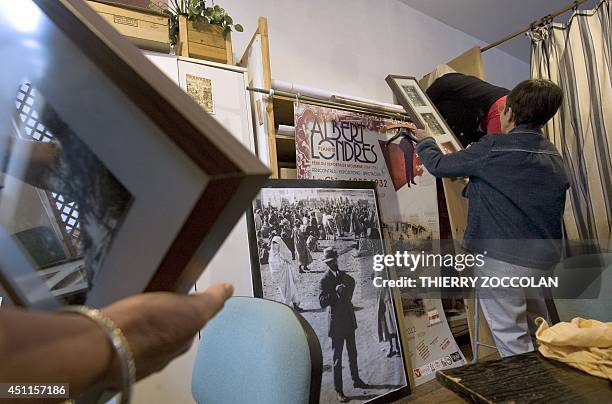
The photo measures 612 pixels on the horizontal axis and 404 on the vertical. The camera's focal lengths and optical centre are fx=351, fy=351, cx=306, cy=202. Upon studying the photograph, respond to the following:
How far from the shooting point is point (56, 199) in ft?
0.90

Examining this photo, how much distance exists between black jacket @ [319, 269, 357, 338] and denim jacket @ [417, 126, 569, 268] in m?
0.66

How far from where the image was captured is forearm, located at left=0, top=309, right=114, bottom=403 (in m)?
0.19

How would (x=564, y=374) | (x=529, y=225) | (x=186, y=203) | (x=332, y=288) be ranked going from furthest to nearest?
(x=332, y=288), (x=529, y=225), (x=564, y=374), (x=186, y=203)

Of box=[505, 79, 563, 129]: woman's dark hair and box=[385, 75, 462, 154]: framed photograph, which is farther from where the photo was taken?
box=[385, 75, 462, 154]: framed photograph

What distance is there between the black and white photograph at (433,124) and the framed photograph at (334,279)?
20.9 inches

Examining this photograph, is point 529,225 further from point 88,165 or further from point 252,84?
point 88,165

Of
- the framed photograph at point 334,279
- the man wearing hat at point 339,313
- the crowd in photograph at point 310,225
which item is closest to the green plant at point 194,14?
the framed photograph at point 334,279

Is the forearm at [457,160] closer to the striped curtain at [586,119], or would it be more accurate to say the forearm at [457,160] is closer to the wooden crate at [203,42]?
the striped curtain at [586,119]

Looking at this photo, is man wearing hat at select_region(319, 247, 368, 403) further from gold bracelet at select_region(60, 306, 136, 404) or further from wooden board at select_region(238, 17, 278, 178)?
gold bracelet at select_region(60, 306, 136, 404)

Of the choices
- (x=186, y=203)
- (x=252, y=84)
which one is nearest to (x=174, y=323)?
(x=186, y=203)

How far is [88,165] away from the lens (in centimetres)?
25

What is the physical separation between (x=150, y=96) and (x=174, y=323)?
0.49 feet

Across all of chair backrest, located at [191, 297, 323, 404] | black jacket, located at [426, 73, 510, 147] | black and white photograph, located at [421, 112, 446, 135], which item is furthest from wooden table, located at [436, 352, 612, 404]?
black jacket, located at [426, 73, 510, 147]

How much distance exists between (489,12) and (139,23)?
2.79m
